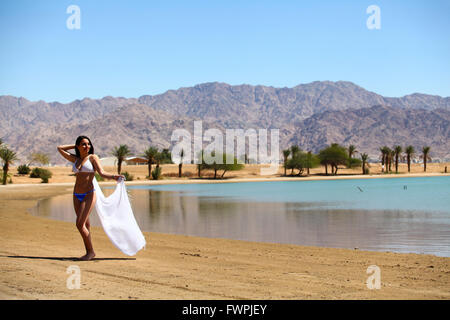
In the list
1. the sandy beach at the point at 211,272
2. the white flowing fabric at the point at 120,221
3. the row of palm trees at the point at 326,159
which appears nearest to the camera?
the sandy beach at the point at 211,272

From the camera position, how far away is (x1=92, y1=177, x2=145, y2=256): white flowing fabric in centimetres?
995

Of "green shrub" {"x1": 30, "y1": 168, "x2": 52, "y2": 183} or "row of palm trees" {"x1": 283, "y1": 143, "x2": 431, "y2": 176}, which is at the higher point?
"row of palm trees" {"x1": 283, "y1": 143, "x2": 431, "y2": 176}

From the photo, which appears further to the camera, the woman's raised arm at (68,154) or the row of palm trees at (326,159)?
the row of palm trees at (326,159)

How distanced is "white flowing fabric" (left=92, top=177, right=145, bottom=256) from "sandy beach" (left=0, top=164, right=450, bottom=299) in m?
0.32

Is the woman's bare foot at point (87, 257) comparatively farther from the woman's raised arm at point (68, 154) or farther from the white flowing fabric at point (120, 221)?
the woman's raised arm at point (68, 154)

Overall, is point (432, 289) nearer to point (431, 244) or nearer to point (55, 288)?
point (55, 288)

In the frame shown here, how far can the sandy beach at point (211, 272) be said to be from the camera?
22.7ft

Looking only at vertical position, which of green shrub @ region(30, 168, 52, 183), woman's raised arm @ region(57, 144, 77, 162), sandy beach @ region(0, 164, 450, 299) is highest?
woman's raised arm @ region(57, 144, 77, 162)

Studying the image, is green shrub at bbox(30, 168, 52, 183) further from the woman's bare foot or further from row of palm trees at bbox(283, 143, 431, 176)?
the woman's bare foot

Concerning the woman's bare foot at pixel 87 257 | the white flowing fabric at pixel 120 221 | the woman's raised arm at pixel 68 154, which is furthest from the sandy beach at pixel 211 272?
the woman's raised arm at pixel 68 154

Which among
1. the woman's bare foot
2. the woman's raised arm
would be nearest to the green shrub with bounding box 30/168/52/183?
the woman's raised arm

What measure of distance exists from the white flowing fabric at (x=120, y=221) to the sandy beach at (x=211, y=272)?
0.32m

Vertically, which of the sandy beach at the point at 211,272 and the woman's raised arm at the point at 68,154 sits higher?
the woman's raised arm at the point at 68,154

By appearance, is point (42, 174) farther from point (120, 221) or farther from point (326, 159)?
point (120, 221)
